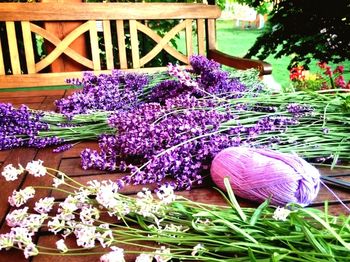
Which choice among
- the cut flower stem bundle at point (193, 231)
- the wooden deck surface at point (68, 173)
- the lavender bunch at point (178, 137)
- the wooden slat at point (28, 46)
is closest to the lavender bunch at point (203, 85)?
the lavender bunch at point (178, 137)

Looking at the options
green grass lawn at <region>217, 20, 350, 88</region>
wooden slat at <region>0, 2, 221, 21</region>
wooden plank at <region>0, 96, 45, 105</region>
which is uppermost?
wooden slat at <region>0, 2, 221, 21</region>

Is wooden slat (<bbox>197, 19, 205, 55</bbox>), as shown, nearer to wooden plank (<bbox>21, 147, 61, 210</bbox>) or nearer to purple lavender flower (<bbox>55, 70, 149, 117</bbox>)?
purple lavender flower (<bbox>55, 70, 149, 117</bbox>)

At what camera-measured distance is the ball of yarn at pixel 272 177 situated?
2.22 ft

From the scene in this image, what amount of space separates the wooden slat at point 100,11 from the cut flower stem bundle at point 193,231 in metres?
1.73

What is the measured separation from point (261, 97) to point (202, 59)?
45 cm

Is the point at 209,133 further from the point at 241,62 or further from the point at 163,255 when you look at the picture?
the point at 241,62

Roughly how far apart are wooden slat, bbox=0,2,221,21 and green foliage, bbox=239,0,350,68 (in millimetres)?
635

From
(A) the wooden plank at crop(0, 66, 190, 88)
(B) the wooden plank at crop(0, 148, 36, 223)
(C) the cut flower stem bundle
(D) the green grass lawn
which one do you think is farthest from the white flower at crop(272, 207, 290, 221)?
(D) the green grass lawn

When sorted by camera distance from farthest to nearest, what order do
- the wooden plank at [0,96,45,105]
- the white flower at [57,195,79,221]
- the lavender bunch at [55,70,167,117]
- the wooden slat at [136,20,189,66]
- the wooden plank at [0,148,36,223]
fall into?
1. the wooden slat at [136,20,189,66]
2. the wooden plank at [0,96,45,105]
3. the lavender bunch at [55,70,167,117]
4. the wooden plank at [0,148,36,223]
5. the white flower at [57,195,79,221]

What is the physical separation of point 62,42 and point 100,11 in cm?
27

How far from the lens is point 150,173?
826 millimetres

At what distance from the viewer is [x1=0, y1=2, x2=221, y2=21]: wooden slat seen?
2.14m

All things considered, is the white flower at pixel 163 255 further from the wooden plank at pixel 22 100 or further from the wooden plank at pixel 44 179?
the wooden plank at pixel 22 100

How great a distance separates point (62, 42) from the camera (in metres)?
2.20
